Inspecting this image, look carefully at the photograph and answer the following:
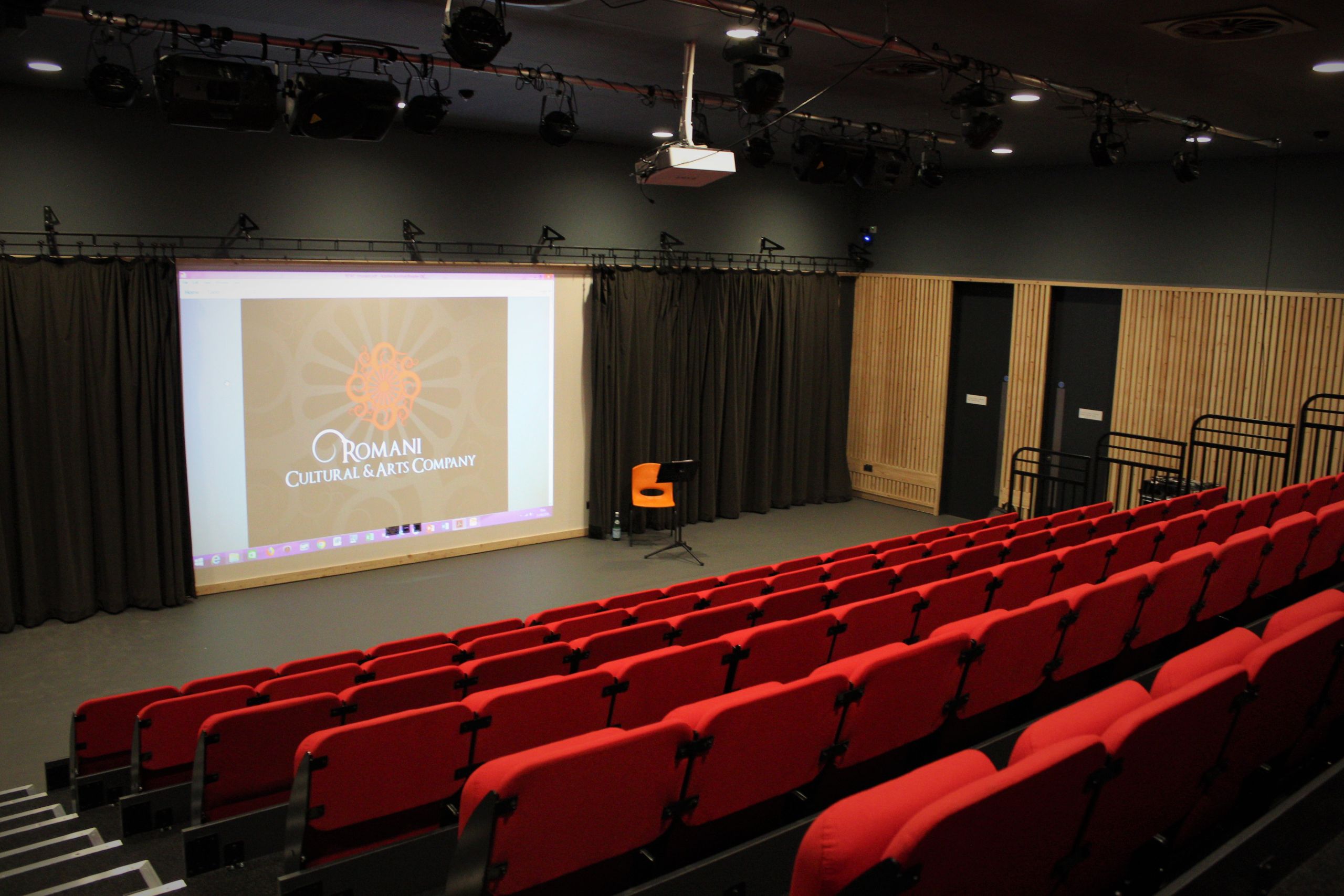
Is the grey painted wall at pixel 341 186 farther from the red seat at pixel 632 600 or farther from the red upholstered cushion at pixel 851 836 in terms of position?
the red upholstered cushion at pixel 851 836

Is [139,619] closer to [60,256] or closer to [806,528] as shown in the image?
[60,256]

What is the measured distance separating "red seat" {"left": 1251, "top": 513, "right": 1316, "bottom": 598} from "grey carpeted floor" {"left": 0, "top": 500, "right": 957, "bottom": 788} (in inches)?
191

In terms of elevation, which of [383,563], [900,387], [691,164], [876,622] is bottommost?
[383,563]

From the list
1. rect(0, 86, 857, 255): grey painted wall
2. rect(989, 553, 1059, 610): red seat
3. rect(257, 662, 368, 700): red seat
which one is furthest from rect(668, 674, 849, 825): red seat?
rect(0, 86, 857, 255): grey painted wall

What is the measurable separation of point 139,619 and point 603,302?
499cm

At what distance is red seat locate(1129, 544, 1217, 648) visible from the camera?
3982 millimetres

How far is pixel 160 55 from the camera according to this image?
581 centimetres

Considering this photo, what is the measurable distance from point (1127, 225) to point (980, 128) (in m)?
4.40

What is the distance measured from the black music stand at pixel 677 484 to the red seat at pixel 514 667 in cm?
498

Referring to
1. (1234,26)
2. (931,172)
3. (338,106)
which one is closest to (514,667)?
(338,106)

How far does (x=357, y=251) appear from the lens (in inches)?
332

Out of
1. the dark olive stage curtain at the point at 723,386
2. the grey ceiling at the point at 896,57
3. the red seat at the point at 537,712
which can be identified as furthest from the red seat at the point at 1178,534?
the dark olive stage curtain at the point at 723,386

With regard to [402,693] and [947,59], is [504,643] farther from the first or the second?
[947,59]

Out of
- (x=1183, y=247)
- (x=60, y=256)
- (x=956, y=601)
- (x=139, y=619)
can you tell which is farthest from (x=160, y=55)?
(x=1183, y=247)
